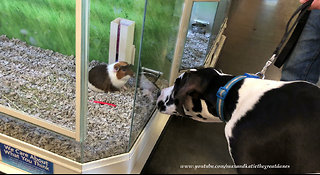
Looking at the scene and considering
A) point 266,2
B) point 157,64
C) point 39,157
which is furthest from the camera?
point 266,2

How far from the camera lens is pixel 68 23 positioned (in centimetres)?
248

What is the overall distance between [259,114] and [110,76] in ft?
4.31

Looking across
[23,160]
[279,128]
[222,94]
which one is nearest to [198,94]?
[222,94]

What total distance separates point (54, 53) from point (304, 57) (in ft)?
6.59

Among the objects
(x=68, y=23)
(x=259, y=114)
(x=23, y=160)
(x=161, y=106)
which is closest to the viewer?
(x=259, y=114)

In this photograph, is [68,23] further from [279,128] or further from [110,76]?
[279,128]

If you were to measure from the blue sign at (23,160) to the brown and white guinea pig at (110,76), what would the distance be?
0.68 meters

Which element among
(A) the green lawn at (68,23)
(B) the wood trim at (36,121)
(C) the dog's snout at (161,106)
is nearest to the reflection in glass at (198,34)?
(A) the green lawn at (68,23)

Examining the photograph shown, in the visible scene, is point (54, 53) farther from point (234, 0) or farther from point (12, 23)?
point (234, 0)

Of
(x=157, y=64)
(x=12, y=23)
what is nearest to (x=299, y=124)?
(x=157, y=64)

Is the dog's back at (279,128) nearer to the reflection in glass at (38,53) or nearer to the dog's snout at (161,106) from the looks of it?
the dog's snout at (161,106)

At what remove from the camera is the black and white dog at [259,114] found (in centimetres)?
110

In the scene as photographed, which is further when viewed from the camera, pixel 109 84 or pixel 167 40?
pixel 109 84

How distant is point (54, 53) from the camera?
259cm
